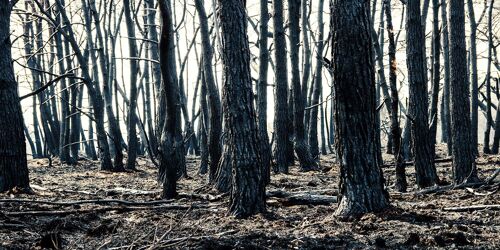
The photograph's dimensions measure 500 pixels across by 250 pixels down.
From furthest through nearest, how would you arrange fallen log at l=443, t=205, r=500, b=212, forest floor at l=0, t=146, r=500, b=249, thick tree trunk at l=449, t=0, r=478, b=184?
thick tree trunk at l=449, t=0, r=478, b=184 → fallen log at l=443, t=205, r=500, b=212 → forest floor at l=0, t=146, r=500, b=249

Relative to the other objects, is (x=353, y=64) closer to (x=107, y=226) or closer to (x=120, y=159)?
(x=107, y=226)

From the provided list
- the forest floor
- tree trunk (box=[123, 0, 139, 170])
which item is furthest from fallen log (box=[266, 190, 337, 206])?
tree trunk (box=[123, 0, 139, 170])

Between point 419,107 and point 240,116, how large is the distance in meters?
3.48

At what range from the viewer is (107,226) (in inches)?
234

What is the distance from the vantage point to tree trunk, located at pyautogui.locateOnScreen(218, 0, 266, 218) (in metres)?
6.22

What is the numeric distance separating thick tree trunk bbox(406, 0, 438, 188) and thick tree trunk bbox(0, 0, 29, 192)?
5907mm

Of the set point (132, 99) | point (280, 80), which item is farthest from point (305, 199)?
point (132, 99)

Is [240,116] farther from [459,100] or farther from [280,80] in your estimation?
[280,80]

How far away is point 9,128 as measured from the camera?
28.3ft

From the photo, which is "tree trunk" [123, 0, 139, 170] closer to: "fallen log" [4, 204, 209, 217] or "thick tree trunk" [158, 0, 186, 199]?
"thick tree trunk" [158, 0, 186, 199]

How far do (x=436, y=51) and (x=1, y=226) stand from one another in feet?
34.0

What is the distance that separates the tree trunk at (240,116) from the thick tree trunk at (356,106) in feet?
3.28

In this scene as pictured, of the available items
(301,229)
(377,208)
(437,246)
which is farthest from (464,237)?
(301,229)

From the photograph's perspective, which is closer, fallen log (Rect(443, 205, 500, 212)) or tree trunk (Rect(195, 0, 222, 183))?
fallen log (Rect(443, 205, 500, 212))
